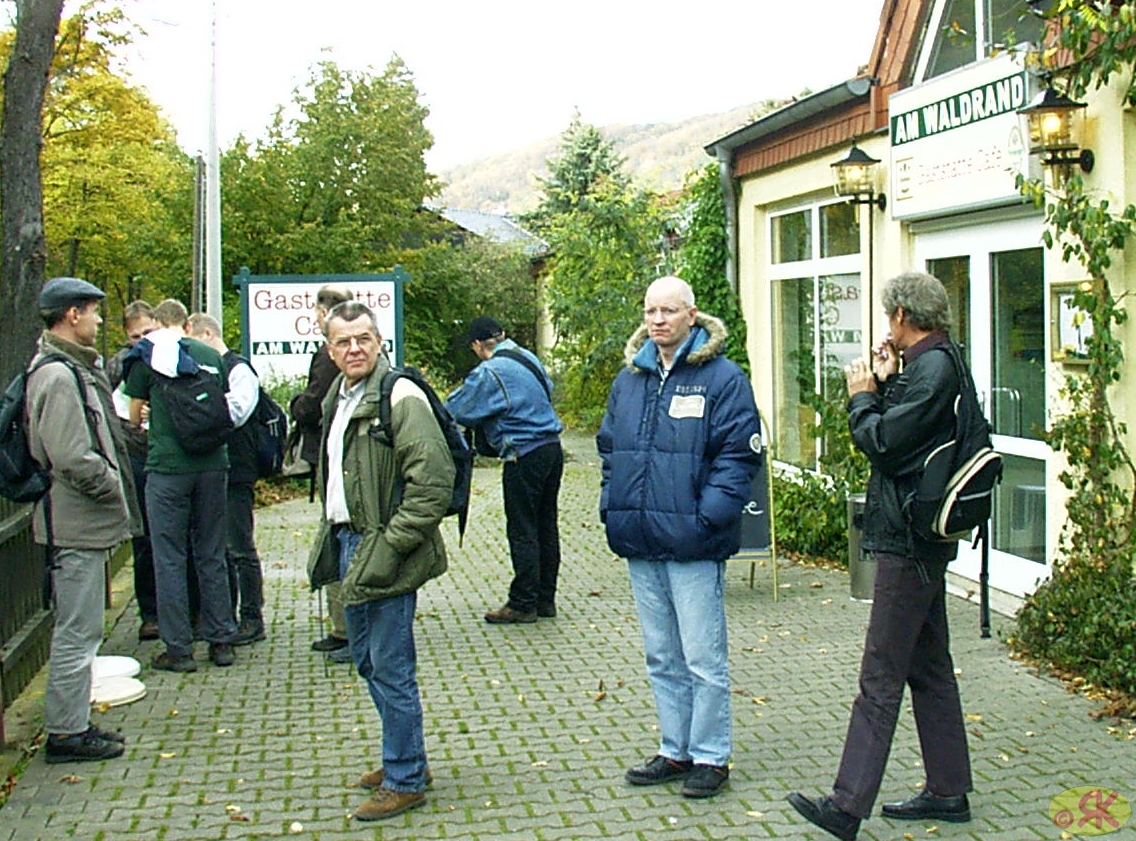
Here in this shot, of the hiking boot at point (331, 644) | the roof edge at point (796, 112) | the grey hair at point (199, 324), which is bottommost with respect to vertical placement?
the hiking boot at point (331, 644)

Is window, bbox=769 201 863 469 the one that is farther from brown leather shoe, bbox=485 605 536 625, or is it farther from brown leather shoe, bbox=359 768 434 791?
brown leather shoe, bbox=359 768 434 791

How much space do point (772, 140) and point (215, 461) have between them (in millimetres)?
6707

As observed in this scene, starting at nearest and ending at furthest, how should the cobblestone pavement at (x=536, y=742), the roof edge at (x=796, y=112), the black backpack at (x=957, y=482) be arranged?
Result: the black backpack at (x=957, y=482), the cobblestone pavement at (x=536, y=742), the roof edge at (x=796, y=112)

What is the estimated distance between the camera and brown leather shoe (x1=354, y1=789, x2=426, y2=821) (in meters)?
5.29

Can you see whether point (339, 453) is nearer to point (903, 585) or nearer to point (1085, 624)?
point (903, 585)

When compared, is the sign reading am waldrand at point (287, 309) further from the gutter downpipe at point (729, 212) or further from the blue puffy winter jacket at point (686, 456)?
the blue puffy winter jacket at point (686, 456)

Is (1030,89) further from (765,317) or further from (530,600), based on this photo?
(765,317)

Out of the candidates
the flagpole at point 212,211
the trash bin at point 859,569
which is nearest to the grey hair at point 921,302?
the trash bin at point 859,569

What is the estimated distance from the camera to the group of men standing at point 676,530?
4.99 m

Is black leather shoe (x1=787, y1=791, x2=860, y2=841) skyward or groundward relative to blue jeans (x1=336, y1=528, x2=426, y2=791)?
groundward

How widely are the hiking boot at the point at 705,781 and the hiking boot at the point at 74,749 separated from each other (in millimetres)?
2548

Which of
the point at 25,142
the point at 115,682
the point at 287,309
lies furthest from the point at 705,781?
the point at 287,309

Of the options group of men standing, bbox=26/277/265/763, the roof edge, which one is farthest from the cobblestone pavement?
the roof edge

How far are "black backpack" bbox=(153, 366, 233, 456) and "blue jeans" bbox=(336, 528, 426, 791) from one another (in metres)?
2.38
